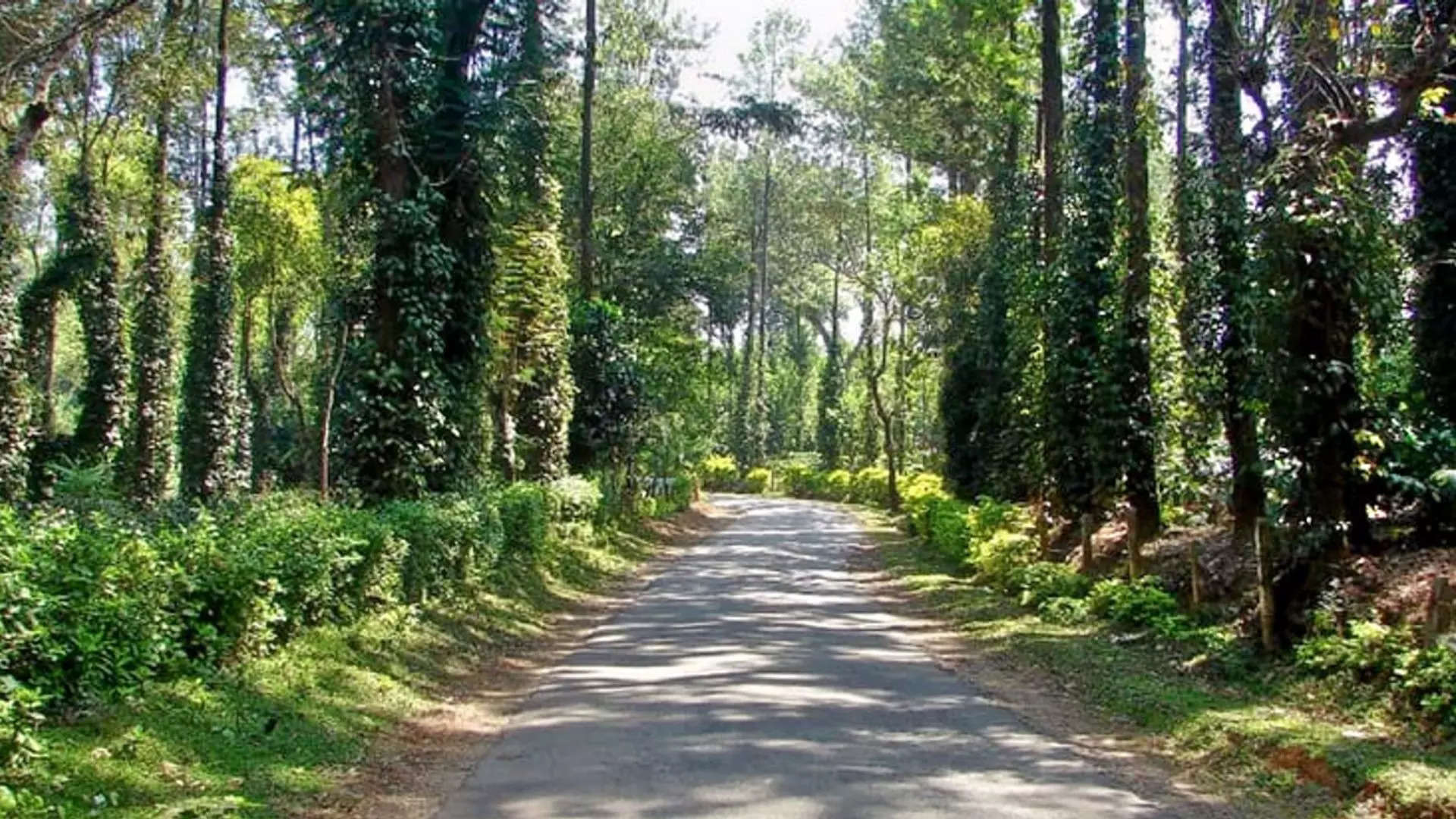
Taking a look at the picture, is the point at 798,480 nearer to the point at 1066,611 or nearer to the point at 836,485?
the point at 836,485

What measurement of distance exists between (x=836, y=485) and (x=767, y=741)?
157ft

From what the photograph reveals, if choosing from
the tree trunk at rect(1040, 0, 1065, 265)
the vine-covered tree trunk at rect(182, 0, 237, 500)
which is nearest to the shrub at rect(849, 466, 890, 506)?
the vine-covered tree trunk at rect(182, 0, 237, 500)

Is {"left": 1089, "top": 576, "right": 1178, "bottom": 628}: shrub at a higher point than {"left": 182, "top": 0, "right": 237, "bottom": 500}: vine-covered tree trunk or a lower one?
lower

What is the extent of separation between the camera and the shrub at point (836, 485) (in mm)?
53594

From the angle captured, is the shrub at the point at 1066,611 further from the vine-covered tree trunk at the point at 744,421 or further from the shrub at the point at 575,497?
the vine-covered tree trunk at the point at 744,421

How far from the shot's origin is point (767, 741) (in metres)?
7.98

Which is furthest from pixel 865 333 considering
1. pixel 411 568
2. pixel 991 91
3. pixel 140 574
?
pixel 140 574

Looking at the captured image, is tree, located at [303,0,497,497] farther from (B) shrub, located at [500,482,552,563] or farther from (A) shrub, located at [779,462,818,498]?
(A) shrub, located at [779,462,818,498]

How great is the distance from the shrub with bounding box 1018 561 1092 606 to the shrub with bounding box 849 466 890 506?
1105 inches

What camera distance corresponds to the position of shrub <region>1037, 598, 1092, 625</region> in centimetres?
1367

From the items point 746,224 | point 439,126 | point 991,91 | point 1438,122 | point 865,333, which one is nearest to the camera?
point 1438,122

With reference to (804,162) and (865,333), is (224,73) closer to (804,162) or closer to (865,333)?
(865,333)

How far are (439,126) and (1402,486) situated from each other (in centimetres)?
1243

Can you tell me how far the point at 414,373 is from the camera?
49.2 feet
